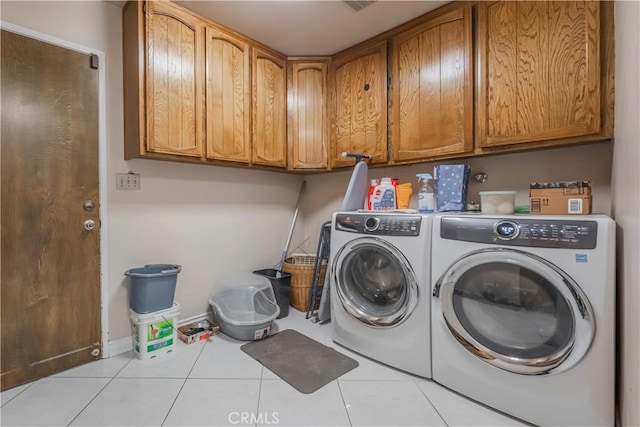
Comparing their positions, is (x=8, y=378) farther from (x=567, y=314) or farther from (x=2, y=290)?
(x=567, y=314)

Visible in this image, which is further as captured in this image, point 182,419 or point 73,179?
point 73,179

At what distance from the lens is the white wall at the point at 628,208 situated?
2.98 feet

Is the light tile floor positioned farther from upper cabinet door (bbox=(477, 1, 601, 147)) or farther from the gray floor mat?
upper cabinet door (bbox=(477, 1, 601, 147))

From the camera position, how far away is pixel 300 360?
5.81 feet

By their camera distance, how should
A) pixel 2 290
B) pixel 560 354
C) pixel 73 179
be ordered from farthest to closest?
pixel 73 179 → pixel 2 290 → pixel 560 354

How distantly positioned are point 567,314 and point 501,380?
0.42 meters

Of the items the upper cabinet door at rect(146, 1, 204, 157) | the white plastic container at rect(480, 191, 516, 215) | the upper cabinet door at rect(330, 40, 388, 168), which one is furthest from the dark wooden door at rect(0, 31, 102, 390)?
the white plastic container at rect(480, 191, 516, 215)

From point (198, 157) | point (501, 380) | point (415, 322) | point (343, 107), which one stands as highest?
point (343, 107)

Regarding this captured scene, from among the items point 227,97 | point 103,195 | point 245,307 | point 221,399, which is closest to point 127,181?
point 103,195

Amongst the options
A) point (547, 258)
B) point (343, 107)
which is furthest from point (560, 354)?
point (343, 107)

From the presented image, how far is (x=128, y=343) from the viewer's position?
1.93 metres

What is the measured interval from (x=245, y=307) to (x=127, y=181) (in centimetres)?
118

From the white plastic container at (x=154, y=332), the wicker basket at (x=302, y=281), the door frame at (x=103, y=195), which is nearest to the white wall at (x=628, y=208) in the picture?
the wicker basket at (x=302, y=281)

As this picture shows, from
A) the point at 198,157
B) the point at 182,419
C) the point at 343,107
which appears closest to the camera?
the point at 182,419
